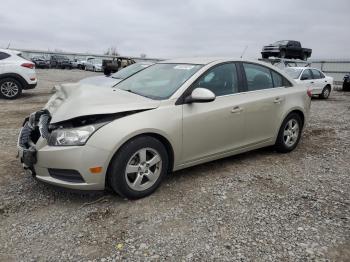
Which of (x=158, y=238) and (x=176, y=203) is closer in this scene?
(x=158, y=238)

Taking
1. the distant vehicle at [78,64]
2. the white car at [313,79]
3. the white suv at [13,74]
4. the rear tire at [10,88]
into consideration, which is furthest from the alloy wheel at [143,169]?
the distant vehicle at [78,64]

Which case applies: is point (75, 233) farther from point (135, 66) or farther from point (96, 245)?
point (135, 66)

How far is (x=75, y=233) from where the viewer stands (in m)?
3.12

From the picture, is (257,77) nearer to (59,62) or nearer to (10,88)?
(10,88)

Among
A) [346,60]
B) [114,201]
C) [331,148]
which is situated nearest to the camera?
[114,201]

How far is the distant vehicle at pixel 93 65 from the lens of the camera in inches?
1422

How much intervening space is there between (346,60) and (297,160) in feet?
74.2

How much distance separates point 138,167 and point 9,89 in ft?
29.9

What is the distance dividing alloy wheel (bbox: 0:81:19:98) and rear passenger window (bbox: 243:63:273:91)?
884cm

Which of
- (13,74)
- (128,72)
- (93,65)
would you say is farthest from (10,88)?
(93,65)

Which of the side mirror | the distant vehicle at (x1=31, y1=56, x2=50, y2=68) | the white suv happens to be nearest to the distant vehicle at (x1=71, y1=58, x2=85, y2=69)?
the distant vehicle at (x1=31, y1=56, x2=50, y2=68)

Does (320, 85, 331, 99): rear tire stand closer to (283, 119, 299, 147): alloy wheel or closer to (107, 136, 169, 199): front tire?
(283, 119, 299, 147): alloy wheel

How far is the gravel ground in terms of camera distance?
9.47 feet

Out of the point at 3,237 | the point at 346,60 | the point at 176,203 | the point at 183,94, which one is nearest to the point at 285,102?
the point at 183,94
